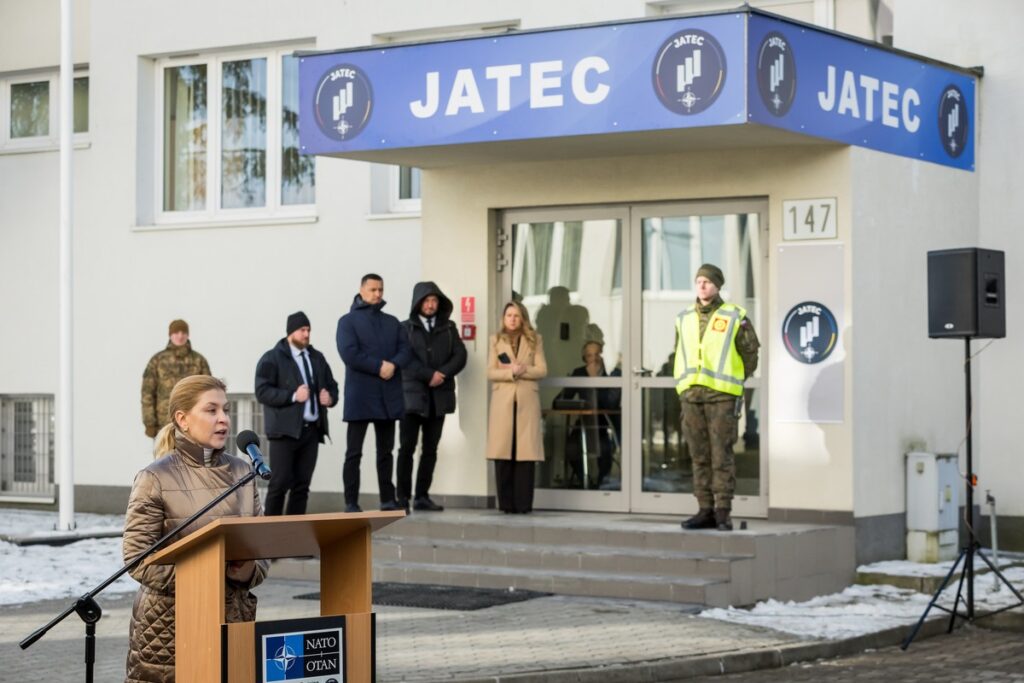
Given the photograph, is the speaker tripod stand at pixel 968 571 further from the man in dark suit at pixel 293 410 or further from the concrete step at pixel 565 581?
the man in dark suit at pixel 293 410

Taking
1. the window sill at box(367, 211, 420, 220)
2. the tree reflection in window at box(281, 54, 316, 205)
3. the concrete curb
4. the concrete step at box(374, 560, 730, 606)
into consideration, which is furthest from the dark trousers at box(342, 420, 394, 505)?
the concrete curb

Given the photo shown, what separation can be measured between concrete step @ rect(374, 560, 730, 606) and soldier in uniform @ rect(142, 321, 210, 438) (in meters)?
3.74

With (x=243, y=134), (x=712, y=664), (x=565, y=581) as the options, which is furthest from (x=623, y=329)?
(x=243, y=134)

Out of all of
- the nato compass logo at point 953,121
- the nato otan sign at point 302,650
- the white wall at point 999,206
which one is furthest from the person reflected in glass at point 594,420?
the nato otan sign at point 302,650

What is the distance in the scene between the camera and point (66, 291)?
15.7 meters

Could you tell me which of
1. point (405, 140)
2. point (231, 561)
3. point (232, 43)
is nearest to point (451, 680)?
point (231, 561)

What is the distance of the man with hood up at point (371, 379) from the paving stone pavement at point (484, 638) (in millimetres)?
1924

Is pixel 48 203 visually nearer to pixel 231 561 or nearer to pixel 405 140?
pixel 405 140

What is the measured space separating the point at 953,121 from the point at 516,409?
14.0ft

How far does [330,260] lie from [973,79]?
6.37m

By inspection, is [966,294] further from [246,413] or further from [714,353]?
[246,413]

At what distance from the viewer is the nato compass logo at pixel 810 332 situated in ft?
44.2

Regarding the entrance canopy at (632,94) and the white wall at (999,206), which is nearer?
the entrance canopy at (632,94)

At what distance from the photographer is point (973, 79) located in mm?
14695
